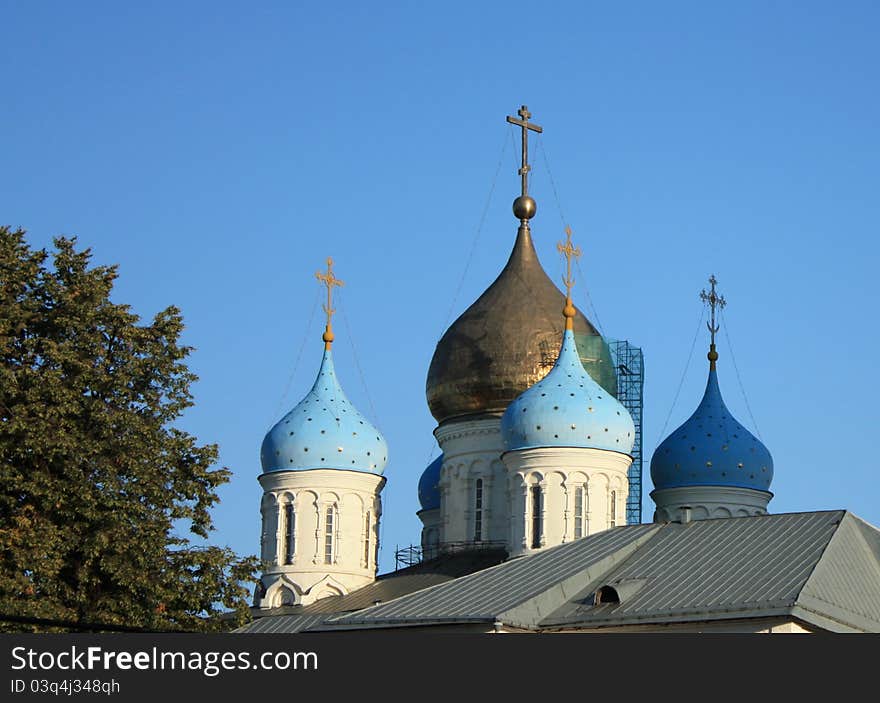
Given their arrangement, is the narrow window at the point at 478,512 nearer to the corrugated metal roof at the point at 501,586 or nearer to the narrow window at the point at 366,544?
the narrow window at the point at 366,544

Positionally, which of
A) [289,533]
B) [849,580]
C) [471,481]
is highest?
[471,481]

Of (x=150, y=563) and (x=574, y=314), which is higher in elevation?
(x=574, y=314)

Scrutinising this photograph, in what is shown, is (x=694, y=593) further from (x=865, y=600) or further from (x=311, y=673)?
(x=311, y=673)

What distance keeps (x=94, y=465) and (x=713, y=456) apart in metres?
21.0

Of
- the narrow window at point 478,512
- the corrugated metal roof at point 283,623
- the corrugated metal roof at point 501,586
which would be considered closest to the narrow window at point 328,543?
the corrugated metal roof at point 283,623

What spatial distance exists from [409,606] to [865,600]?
7.84m

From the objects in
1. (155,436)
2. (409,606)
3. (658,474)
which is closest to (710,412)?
(658,474)

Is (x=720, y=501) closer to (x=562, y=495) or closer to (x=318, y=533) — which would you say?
(x=562, y=495)

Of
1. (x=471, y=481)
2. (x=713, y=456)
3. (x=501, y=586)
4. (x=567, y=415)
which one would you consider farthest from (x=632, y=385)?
(x=501, y=586)

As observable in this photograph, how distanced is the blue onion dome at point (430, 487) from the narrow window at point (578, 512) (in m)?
8.74

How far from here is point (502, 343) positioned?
162 feet

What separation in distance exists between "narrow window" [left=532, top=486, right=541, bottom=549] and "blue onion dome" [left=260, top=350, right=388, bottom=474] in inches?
209

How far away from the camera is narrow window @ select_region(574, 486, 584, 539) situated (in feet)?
147

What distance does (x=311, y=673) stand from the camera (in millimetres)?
19188
